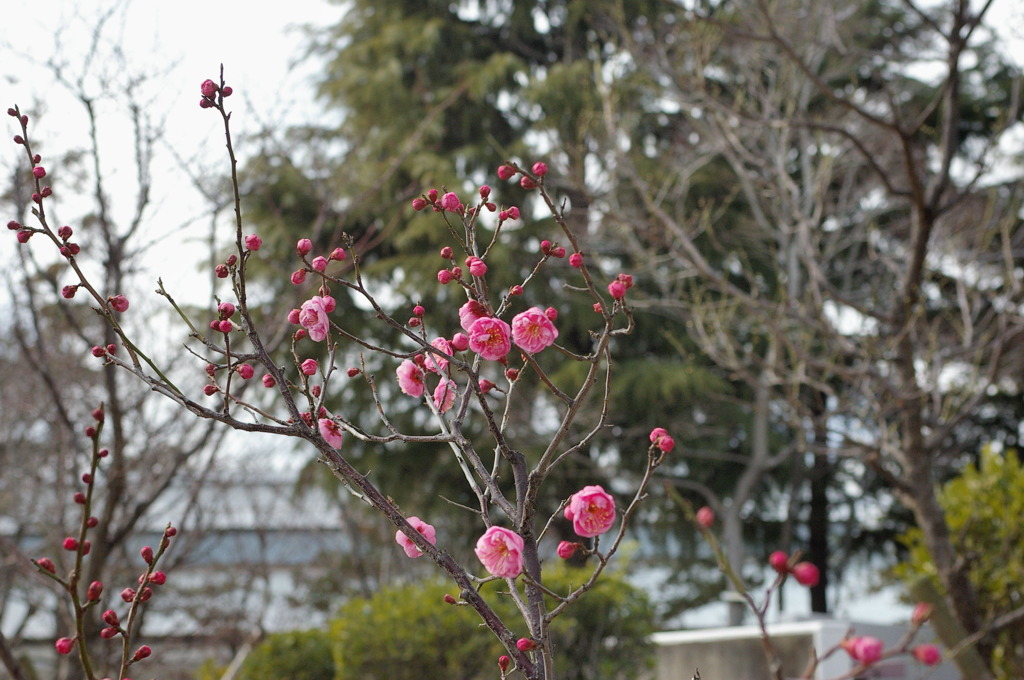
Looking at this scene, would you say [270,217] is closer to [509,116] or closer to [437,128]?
[437,128]

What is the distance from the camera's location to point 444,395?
1.48 m

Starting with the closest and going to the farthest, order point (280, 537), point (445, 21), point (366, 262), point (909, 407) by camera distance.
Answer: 1. point (909, 407)
2. point (366, 262)
3. point (445, 21)
4. point (280, 537)

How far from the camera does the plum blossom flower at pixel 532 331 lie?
127 centimetres

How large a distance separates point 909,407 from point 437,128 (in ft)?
19.5

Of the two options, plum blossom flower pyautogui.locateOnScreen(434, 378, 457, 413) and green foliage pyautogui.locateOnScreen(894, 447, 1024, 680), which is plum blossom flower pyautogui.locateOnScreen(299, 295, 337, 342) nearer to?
plum blossom flower pyautogui.locateOnScreen(434, 378, 457, 413)

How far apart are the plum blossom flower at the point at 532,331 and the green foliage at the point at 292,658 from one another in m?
3.84

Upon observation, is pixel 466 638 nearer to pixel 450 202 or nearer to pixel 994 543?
pixel 994 543

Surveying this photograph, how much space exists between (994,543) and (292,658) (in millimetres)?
3514

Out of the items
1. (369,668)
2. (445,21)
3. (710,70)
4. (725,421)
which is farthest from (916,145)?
(369,668)

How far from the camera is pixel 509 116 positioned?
395 inches

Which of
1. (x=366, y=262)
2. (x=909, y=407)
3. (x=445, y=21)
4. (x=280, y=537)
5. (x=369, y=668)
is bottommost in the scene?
(x=369, y=668)

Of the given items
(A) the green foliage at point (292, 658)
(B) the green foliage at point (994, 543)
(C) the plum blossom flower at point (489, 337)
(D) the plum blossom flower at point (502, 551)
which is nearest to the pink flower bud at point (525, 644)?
(D) the plum blossom flower at point (502, 551)

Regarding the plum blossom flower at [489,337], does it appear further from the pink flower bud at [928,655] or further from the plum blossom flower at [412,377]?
the pink flower bud at [928,655]

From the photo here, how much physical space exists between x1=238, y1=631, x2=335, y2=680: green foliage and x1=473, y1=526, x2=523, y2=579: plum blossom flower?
12.5ft
